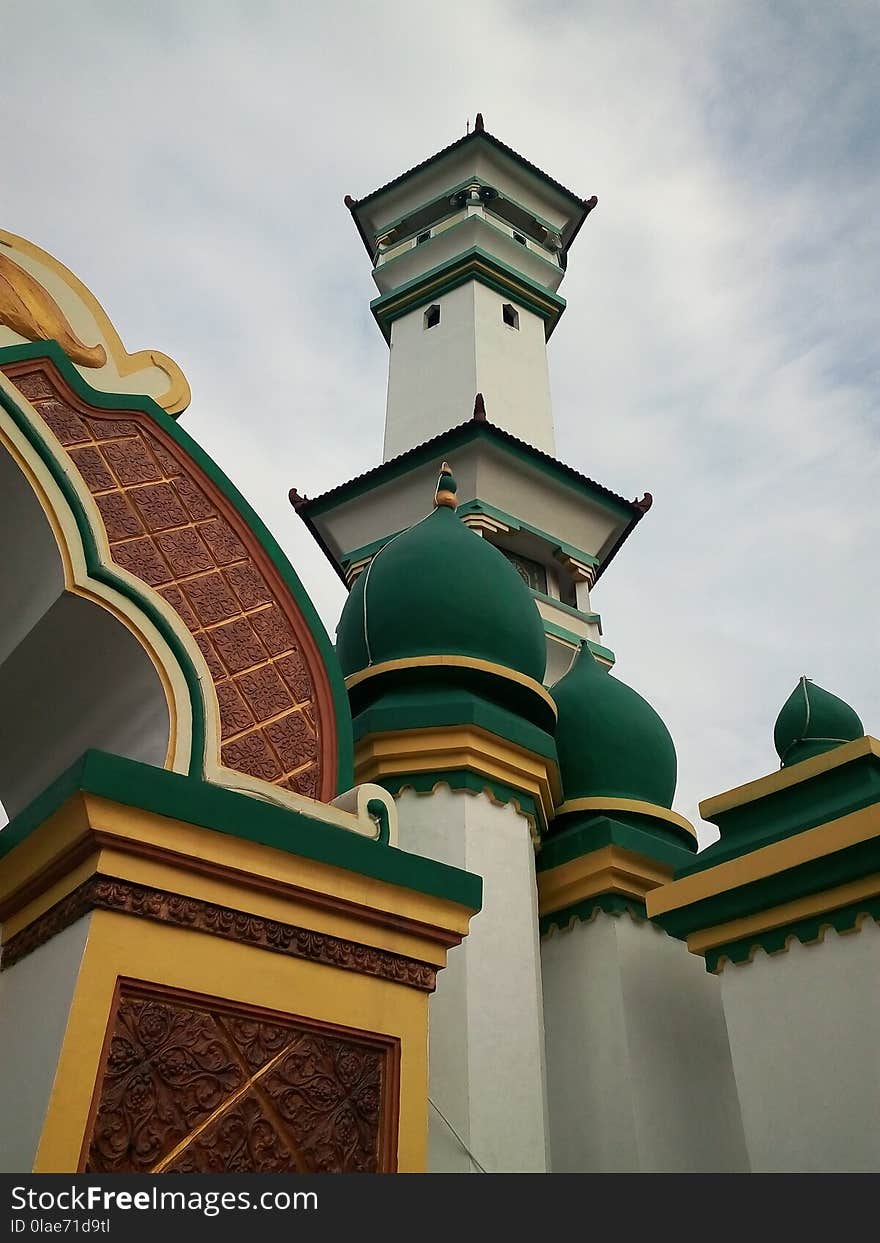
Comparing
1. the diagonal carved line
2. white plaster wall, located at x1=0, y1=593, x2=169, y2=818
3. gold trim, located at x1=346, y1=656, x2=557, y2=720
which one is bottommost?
the diagonal carved line

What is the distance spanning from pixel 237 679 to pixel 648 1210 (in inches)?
77.0

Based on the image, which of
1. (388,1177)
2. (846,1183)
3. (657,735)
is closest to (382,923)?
(388,1177)

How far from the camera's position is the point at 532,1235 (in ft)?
8.18

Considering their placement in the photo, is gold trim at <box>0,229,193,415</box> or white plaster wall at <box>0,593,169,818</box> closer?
white plaster wall at <box>0,593,169,818</box>

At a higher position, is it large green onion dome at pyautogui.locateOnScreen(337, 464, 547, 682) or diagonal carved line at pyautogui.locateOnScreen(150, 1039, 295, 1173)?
large green onion dome at pyautogui.locateOnScreen(337, 464, 547, 682)

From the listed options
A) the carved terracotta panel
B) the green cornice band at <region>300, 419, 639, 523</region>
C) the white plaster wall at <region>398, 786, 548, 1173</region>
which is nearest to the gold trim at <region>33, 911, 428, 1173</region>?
the carved terracotta panel

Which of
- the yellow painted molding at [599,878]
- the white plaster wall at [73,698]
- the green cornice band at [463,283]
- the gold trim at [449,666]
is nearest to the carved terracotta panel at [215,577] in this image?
the white plaster wall at [73,698]

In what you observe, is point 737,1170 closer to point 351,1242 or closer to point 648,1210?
point 648,1210

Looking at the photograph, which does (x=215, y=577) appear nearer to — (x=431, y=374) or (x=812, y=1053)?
(x=812, y=1053)

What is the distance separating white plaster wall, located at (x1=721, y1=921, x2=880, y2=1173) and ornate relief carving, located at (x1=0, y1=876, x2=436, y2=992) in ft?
5.20

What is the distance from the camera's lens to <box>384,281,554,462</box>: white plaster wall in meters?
11.8

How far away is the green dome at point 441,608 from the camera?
5.45 metres

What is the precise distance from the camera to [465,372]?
1194 cm

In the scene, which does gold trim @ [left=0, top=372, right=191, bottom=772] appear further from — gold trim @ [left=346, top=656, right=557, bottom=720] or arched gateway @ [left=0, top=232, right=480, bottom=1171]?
gold trim @ [left=346, top=656, right=557, bottom=720]
